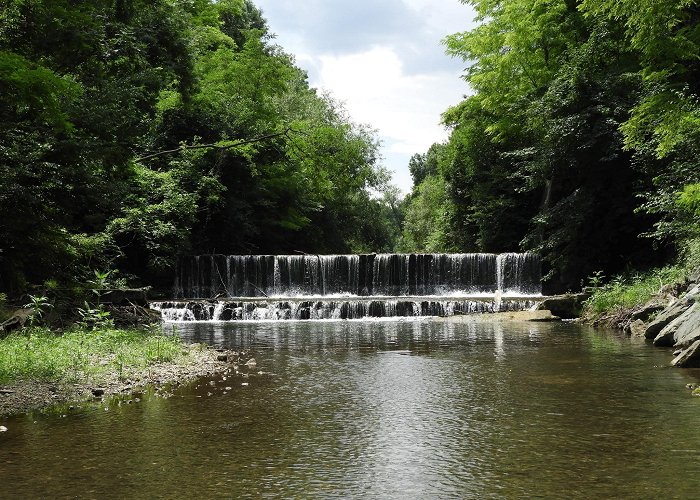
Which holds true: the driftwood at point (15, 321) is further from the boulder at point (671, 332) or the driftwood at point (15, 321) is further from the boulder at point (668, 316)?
the boulder at point (668, 316)

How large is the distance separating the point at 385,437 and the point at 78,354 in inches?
186

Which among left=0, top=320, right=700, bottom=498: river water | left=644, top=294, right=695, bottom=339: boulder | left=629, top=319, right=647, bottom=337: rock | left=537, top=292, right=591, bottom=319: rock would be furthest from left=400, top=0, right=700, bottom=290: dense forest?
left=0, top=320, right=700, bottom=498: river water

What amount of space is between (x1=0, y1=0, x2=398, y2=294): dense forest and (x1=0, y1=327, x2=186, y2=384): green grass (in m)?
2.16

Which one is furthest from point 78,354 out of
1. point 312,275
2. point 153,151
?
point 153,151

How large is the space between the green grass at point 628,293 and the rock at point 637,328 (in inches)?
56.6

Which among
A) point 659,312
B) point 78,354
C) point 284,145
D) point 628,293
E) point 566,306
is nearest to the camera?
point 78,354

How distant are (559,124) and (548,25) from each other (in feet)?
20.0

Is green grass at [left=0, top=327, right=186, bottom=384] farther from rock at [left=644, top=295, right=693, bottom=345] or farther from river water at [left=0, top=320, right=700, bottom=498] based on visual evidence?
rock at [left=644, top=295, right=693, bottom=345]

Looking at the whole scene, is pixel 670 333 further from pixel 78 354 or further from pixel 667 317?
pixel 78 354

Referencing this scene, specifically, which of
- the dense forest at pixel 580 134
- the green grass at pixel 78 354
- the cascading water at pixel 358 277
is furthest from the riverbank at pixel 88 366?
the cascading water at pixel 358 277

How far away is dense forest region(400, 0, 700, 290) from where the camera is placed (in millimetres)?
16422

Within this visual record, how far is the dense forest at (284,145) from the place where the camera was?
38.2ft

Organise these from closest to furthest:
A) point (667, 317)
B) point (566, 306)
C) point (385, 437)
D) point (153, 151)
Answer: point (385, 437), point (667, 317), point (566, 306), point (153, 151)

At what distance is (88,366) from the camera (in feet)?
27.1
